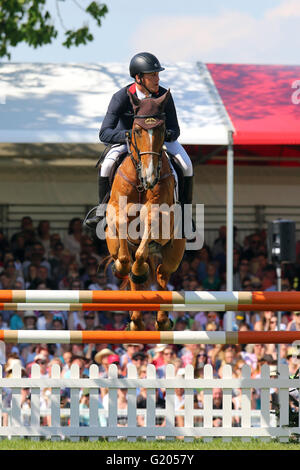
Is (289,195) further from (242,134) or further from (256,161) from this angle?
(242,134)

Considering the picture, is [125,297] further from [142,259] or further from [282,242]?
[282,242]

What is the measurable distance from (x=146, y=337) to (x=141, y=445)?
2.85ft

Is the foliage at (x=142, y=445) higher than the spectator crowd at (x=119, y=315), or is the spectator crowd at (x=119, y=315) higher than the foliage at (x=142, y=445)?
the spectator crowd at (x=119, y=315)

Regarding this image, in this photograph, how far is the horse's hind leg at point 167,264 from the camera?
23.0 ft

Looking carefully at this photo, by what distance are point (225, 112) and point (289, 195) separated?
4.25 m

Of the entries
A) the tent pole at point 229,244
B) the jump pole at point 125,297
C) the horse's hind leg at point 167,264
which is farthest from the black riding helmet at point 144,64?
the tent pole at point 229,244

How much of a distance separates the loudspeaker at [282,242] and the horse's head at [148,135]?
4705 mm

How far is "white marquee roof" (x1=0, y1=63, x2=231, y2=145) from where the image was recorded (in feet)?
37.7

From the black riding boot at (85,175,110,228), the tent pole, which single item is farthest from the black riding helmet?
the tent pole

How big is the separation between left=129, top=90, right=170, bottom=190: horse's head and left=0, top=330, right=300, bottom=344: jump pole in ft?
3.83

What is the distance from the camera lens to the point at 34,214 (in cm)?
1505

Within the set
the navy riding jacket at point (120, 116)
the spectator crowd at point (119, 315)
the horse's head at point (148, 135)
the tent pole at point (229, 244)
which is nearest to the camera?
the horse's head at point (148, 135)

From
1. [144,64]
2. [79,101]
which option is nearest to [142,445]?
[144,64]

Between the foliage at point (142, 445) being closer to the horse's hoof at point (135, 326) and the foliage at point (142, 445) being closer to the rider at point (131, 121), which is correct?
the horse's hoof at point (135, 326)
